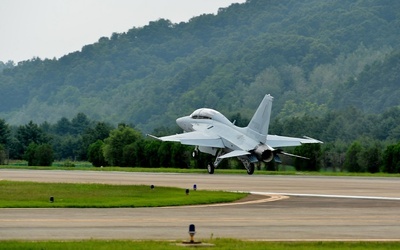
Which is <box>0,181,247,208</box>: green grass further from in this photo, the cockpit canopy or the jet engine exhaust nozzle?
the cockpit canopy

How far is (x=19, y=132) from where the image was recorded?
126 m

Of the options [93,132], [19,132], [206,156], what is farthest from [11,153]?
[206,156]

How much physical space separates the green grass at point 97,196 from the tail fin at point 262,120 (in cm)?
2406

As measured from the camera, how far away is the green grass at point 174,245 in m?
26.0

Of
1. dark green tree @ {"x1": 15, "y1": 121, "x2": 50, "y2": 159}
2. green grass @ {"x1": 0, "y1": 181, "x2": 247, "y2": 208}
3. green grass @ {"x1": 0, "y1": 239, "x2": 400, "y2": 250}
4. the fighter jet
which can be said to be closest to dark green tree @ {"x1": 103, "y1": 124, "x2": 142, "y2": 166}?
dark green tree @ {"x1": 15, "y1": 121, "x2": 50, "y2": 159}

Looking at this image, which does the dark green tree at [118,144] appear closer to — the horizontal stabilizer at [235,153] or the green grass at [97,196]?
the horizontal stabilizer at [235,153]

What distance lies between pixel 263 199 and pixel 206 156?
51.0 metres

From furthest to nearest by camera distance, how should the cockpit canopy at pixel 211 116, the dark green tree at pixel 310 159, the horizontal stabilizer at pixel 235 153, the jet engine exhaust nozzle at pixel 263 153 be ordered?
the dark green tree at pixel 310 159 → the cockpit canopy at pixel 211 116 → the horizontal stabilizer at pixel 235 153 → the jet engine exhaust nozzle at pixel 263 153

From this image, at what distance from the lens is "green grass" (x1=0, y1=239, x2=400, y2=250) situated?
26.0m

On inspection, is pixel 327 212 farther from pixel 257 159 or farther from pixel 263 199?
pixel 257 159

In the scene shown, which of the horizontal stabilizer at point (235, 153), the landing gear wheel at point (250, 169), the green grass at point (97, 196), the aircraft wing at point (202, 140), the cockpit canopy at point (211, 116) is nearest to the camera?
the green grass at point (97, 196)

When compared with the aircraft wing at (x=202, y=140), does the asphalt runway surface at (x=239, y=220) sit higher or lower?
lower

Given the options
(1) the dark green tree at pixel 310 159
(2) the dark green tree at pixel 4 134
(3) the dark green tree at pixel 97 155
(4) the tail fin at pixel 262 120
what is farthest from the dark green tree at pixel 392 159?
(2) the dark green tree at pixel 4 134

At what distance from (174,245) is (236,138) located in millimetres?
53226
